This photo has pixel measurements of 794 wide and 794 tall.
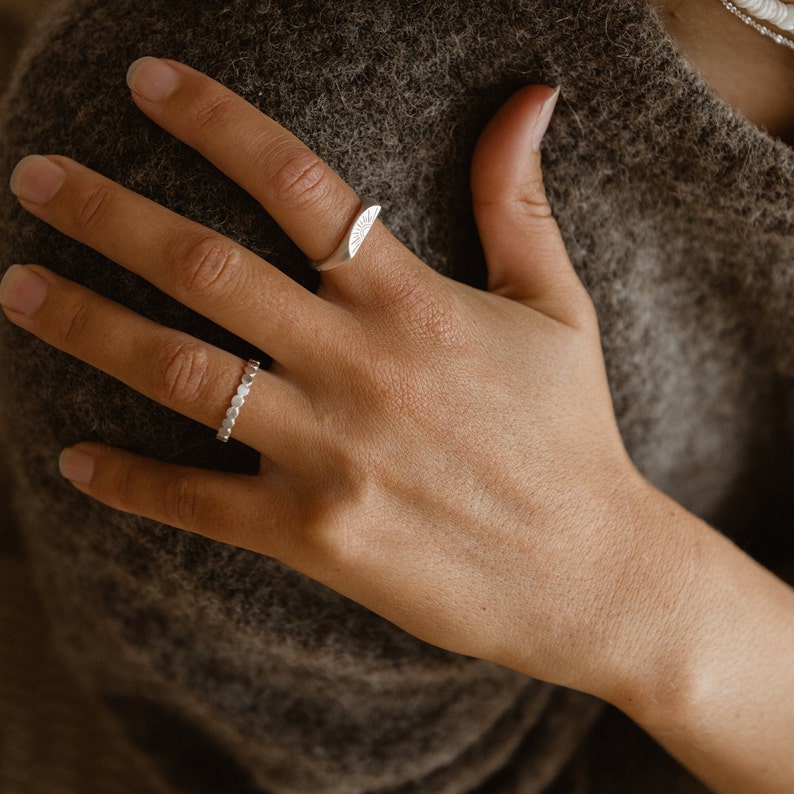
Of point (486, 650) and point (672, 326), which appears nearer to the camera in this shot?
point (486, 650)

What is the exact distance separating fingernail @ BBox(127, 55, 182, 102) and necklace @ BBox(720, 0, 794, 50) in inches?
14.4

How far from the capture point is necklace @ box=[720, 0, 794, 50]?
47 cm

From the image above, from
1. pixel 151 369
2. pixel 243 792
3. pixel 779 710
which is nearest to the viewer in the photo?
pixel 151 369

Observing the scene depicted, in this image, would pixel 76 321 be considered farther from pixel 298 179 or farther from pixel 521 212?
pixel 521 212

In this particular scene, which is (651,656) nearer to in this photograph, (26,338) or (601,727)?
(601,727)

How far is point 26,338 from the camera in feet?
1.89

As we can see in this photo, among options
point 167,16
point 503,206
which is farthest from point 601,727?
point 167,16

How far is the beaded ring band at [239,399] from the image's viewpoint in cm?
49

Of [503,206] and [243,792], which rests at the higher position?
[503,206]

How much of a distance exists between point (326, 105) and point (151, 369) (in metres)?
0.22

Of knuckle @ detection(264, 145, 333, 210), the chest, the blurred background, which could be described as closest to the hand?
knuckle @ detection(264, 145, 333, 210)

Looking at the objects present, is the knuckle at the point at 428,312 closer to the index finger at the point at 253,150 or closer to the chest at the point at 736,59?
the index finger at the point at 253,150

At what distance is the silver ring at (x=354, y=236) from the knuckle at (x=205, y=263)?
0.06 metres

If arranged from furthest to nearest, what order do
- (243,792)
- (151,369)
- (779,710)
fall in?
1. (243,792)
2. (779,710)
3. (151,369)
